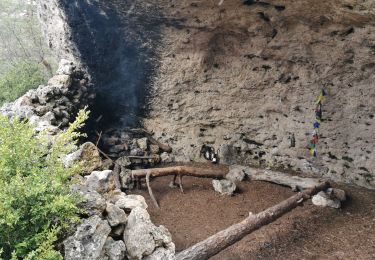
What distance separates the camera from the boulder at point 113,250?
3.79 m

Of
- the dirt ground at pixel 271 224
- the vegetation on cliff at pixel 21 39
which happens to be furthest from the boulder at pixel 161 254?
the vegetation on cliff at pixel 21 39

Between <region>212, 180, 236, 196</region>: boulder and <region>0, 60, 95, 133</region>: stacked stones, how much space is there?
4300 millimetres

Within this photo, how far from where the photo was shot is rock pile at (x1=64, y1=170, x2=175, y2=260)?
3483 mm

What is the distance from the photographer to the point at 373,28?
293 inches

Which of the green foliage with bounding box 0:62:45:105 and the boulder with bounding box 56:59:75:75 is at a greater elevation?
the boulder with bounding box 56:59:75:75

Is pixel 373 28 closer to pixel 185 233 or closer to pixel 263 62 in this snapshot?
pixel 263 62

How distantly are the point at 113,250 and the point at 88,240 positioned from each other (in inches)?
16.0

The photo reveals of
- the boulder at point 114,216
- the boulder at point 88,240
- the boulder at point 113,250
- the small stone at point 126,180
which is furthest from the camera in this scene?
the small stone at point 126,180

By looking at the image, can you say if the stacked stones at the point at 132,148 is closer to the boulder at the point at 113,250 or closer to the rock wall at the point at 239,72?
the rock wall at the point at 239,72

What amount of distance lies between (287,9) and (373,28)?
6.43ft

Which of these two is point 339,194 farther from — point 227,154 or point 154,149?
point 154,149

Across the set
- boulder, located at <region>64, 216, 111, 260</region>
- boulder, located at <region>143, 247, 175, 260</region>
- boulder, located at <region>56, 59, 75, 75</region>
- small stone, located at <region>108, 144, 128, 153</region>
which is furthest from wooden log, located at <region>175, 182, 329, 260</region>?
boulder, located at <region>56, 59, 75, 75</region>

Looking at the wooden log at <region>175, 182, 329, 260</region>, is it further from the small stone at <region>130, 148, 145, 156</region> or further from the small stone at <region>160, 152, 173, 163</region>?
the small stone at <region>130, 148, 145, 156</region>

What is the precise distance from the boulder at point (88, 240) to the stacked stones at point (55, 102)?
4064 mm
